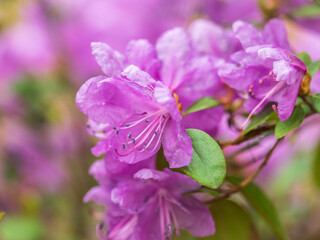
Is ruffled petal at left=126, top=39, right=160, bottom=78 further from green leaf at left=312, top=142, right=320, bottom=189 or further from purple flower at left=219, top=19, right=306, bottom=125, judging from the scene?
green leaf at left=312, top=142, right=320, bottom=189

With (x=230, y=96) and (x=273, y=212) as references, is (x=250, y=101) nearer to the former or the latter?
(x=230, y=96)

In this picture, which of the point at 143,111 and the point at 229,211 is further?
the point at 229,211

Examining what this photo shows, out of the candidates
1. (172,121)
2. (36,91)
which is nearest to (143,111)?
(172,121)

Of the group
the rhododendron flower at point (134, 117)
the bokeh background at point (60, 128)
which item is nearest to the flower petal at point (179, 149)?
Result: the rhododendron flower at point (134, 117)

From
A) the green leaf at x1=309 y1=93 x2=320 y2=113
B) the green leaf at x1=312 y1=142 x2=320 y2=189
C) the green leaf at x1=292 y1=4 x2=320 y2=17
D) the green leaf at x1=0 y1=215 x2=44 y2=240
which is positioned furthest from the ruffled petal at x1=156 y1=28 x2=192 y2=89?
the green leaf at x1=0 y1=215 x2=44 y2=240

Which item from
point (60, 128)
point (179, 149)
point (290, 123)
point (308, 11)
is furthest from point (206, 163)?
point (60, 128)

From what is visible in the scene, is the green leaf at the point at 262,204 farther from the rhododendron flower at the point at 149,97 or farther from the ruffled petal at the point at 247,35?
the ruffled petal at the point at 247,35
